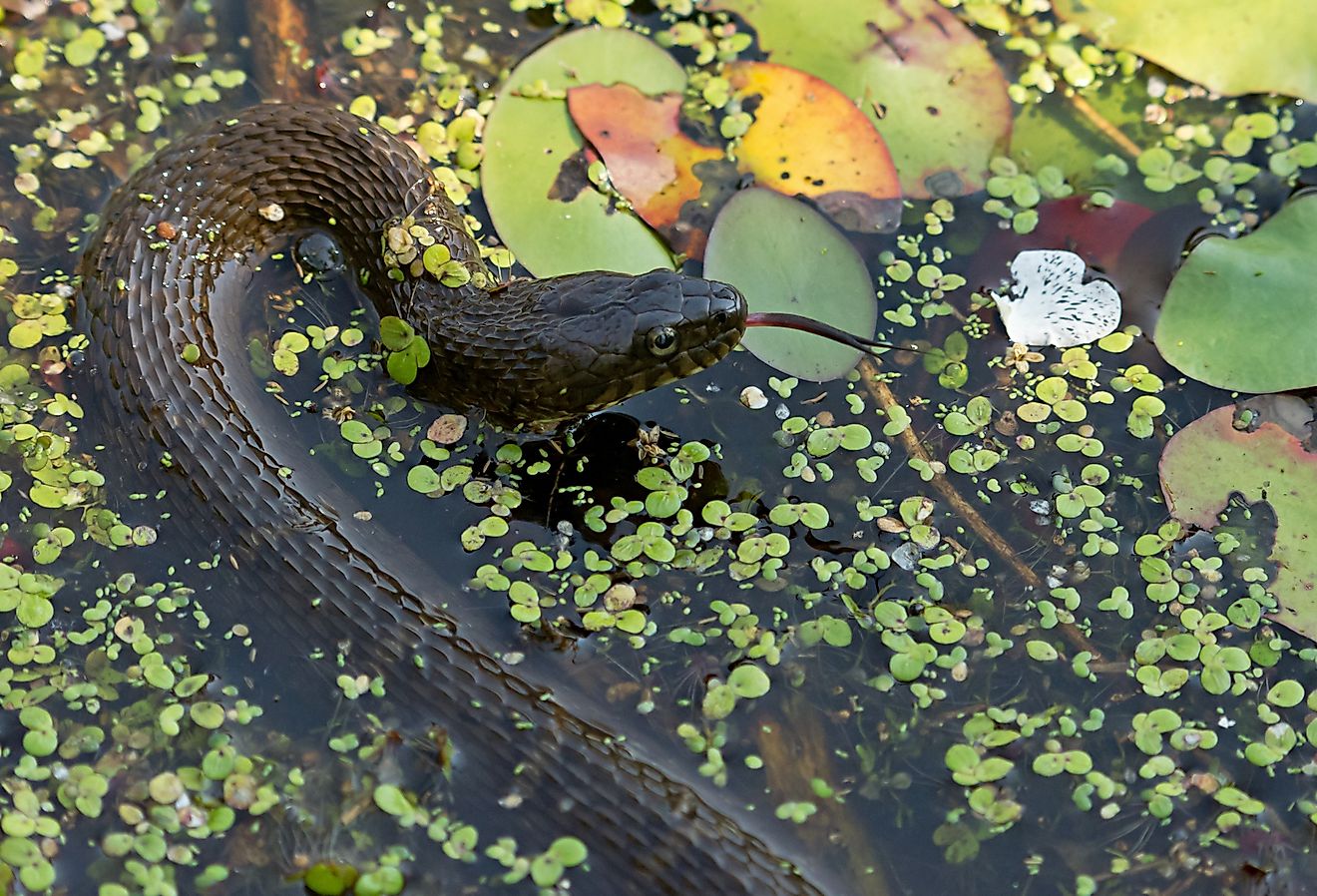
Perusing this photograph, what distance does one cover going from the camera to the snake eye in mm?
4273

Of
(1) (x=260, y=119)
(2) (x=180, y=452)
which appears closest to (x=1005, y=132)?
(1) (x=260, y=119)

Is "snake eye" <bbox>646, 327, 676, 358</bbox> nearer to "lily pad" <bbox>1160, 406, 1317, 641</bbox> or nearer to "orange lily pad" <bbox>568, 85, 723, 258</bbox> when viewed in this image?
"orange lily pad" <bbox>568, 85, 723, 258</bbox>

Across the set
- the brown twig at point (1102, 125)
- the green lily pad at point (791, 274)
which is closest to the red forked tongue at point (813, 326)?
the green lily pad at point (791, 274)

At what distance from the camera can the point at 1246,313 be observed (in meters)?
4.69

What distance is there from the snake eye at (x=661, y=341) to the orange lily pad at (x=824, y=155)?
114cm

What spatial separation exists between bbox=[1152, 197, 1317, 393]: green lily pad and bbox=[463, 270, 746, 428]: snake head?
177 cm

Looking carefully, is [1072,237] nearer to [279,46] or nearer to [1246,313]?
[1246,313]

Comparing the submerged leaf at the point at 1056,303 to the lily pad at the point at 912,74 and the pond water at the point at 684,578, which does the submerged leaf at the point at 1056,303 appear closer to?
the pond water at the point at 684,578

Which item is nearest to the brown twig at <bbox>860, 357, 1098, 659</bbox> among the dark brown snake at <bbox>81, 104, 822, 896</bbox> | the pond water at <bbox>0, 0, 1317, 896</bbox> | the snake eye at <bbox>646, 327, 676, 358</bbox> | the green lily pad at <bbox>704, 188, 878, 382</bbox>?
the pond water at <bbox>0, 0, 1317, 896</bbox>

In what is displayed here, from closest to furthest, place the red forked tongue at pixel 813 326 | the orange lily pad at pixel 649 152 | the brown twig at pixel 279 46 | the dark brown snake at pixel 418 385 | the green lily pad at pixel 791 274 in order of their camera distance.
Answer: the dark brown snake at pixel 418 385 < the red forked tongue at pixel 813 326 < the green lily pad at pixel 791 274 < the orange lily pad at pixel 649 152 < the brown twig at pixel 279 46

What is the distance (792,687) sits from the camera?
4.12m

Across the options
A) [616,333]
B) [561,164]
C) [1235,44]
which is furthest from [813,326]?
[1235,44]

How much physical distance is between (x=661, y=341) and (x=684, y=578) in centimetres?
83

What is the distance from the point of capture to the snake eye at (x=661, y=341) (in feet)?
14.0
